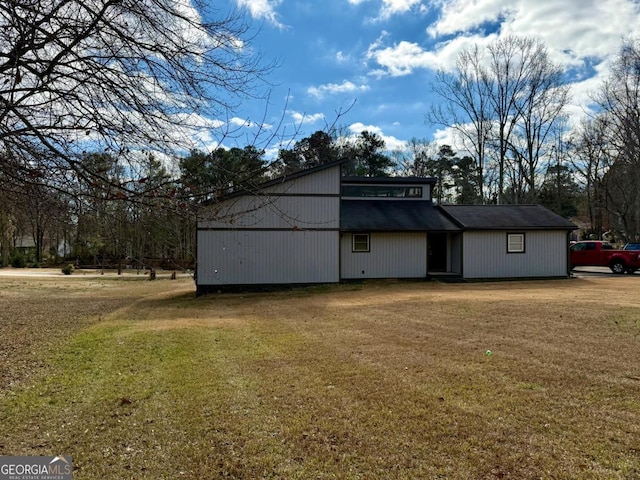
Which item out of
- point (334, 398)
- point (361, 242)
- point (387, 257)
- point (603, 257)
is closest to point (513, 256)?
point (387, 257)

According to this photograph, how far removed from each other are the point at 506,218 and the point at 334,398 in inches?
696

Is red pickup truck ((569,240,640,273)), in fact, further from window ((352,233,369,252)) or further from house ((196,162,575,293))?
window ((352,233,369,252))

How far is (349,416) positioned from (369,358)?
2099 millimetres

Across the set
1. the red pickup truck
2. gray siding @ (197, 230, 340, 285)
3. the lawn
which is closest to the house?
gray siding @ (197, 230, 340, 285)

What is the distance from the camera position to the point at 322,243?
56.2ft

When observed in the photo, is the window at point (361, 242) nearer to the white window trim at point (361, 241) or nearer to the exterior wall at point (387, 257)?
the white window trim at point (361, 241)

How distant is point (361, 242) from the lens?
18.2m

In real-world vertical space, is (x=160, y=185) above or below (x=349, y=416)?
above

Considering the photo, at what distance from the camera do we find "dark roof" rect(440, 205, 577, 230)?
18.8 metres

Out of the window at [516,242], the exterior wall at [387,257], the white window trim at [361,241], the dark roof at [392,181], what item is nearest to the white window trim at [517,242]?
the window at [516,242]

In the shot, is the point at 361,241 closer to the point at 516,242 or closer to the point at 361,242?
the point at 361,242

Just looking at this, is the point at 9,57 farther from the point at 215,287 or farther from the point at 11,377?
the point at 215,287

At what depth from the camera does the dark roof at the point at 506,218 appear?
1880 cm

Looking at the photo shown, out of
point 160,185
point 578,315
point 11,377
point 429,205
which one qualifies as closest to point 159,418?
point 160,185
